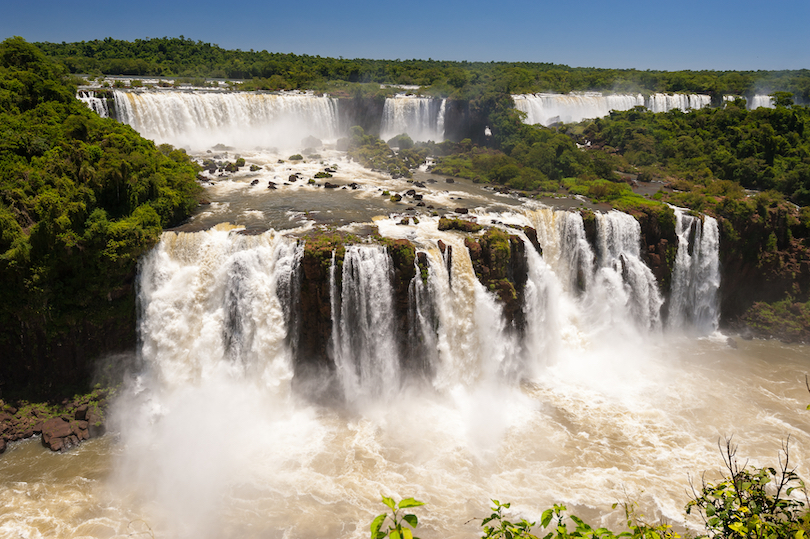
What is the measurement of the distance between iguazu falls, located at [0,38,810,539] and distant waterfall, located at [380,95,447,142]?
20989 millimetres

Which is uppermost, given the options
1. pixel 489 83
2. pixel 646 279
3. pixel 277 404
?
pixel 489 83

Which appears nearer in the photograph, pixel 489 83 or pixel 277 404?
pixel 277 404

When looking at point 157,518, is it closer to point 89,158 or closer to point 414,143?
point 89,158

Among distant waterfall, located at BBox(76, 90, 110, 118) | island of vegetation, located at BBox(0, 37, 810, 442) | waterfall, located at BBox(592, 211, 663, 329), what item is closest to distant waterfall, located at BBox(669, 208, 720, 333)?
island of vegetation, located at BBox(0, 37, 810, 442)

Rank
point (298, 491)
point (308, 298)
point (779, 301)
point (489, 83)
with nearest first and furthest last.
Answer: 1. point (298, 491)
2. point (308, 298)
3. point (779, 301)
4. point (489, 83)

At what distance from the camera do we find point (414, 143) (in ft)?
143

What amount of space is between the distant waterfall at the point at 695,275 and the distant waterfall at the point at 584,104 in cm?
2738

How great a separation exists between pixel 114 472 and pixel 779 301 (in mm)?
31107

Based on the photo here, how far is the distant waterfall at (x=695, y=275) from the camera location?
24266 mm

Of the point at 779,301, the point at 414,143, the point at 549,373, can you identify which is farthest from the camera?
the point at 414,143

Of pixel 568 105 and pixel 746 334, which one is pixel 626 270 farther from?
pixel 568 105

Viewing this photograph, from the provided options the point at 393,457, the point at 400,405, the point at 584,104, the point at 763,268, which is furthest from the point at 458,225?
the point at 584,104

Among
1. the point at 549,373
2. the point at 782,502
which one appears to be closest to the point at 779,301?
the point at 549,373

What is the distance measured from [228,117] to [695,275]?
1327 inches
